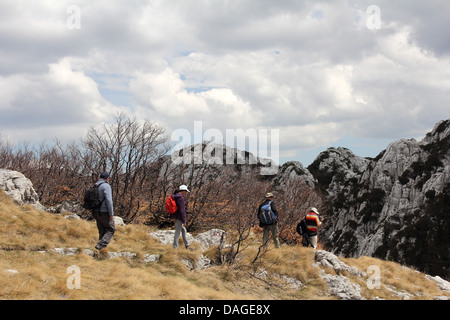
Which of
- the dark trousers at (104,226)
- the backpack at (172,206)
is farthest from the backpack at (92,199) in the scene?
the backpack at (172,206)

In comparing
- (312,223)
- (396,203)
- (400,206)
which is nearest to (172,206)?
(312,223)

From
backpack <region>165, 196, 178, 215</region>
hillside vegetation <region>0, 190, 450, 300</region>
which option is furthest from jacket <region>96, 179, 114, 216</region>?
backpack <region>165, 196, 178, 215</region>

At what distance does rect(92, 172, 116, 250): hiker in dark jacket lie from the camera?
10.4 m

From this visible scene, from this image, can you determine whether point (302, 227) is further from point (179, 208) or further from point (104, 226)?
point (104, 226)

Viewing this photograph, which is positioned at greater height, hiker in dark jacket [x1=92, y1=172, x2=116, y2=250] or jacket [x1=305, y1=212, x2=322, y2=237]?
hiker in dark jacket [x1=92, y1=172, x2=116, y2=250]

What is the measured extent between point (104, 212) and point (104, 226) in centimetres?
62

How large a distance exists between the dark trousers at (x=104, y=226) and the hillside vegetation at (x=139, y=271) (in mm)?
A: 325

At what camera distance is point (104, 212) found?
413 inches

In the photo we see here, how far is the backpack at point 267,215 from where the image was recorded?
13.0 m

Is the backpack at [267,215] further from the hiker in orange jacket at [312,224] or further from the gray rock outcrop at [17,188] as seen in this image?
the gray rock outcrop at [17,188]

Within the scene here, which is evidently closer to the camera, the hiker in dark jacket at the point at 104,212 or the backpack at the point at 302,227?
the hiker in dark jacket at the point at 104,212

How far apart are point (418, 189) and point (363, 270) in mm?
49400

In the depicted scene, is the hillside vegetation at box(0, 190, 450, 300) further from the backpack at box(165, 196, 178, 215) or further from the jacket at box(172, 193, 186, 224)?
the backpack at box(165, 196, 178, 215)
